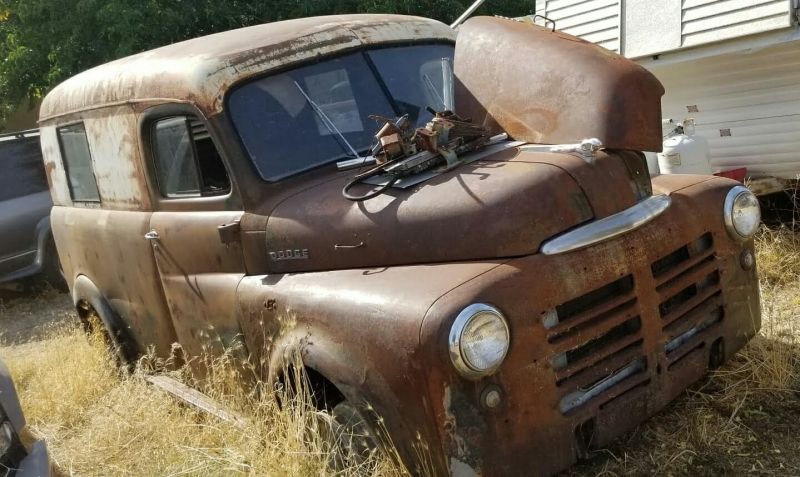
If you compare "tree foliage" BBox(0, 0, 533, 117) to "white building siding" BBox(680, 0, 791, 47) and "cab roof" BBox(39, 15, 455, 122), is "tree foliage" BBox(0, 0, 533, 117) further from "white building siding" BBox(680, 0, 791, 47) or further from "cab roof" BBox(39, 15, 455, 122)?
"cab roof" BBox(39, 15, 455, 122)

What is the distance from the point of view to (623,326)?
2.95m

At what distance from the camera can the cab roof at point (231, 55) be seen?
375 centimetres

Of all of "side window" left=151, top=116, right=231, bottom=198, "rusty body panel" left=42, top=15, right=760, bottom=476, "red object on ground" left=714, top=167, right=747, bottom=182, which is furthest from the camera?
"red object on ground" left=714, top=167, right=747, bottom=182

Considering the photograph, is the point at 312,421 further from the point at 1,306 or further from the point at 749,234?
the point at 1,306

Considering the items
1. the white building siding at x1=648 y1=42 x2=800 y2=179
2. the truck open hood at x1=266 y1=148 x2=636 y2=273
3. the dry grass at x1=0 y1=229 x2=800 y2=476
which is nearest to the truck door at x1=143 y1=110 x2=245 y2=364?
the dry grass at x1=0 y1=229 x2=800 y2=476

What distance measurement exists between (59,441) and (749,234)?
394 centimetres

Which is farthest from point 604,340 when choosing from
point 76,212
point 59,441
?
point 76,212

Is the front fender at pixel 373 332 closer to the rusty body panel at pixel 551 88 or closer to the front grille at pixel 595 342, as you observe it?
the front grille at pixel 595 342

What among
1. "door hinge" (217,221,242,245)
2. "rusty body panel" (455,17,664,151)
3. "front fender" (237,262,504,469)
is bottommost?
"front fender" (237,262,504,469)

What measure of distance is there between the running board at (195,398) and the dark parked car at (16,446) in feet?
3.09

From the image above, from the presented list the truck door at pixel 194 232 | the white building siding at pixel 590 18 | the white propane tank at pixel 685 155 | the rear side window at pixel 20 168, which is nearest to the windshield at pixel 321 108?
the truck door at pixel 194 232

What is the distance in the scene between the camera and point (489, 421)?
259cm

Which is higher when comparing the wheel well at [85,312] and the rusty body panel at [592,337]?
the rusty body panel at [592,337]

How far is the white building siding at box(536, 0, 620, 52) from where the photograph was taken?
6750 mm
